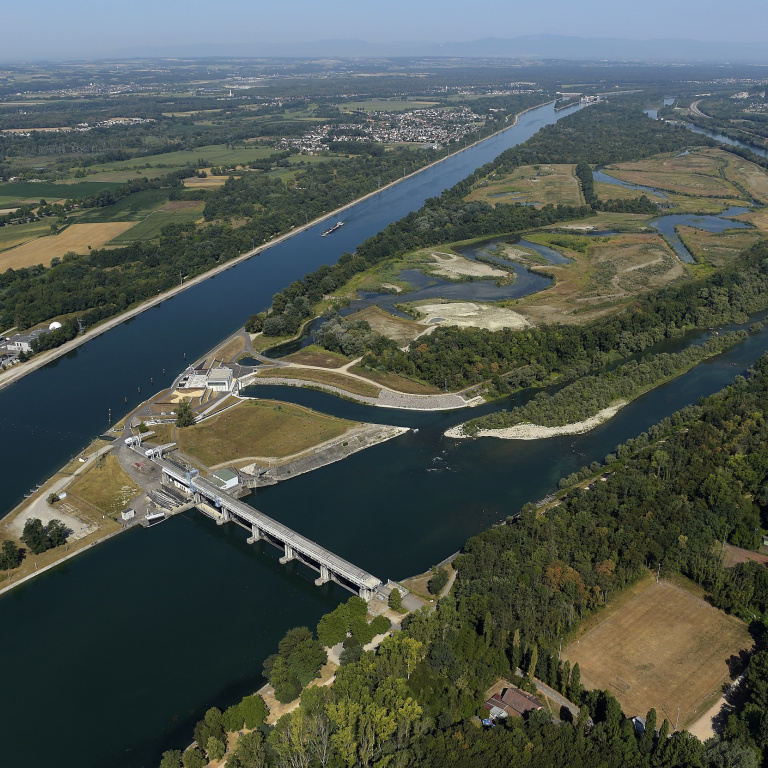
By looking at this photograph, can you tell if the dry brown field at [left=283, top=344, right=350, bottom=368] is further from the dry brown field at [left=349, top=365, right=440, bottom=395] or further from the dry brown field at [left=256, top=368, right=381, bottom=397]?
the dry brown field at [left=349, top=365, right=440, bottom=395]

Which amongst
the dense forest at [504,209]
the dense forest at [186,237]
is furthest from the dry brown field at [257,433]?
the dense forest at [186,237]

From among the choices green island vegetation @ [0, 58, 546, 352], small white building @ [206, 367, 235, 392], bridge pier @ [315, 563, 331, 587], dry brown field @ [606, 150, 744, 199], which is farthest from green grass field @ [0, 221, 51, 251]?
dry brown field @ [606, 150, 744, 199]

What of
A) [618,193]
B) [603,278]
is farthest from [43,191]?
[618,193]

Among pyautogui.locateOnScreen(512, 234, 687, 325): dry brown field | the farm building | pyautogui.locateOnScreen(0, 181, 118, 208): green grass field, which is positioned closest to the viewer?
the farm building

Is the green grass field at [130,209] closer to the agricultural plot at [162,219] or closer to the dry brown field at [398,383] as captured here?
the agricultural plot at [162,219]

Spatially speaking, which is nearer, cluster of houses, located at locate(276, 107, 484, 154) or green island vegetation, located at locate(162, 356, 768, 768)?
green island vegetation, located at locate(162, 356, 768, 768)

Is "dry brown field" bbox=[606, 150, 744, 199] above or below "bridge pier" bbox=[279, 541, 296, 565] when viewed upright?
above

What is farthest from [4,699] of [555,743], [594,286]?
[594,286]

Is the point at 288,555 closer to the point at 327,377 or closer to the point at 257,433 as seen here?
the point at 257,433
